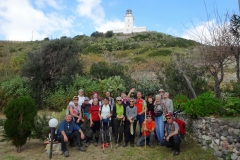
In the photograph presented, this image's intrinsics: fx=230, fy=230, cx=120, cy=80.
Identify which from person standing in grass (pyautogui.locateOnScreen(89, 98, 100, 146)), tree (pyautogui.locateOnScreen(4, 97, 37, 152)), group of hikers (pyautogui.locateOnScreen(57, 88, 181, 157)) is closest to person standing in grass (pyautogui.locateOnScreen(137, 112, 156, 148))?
group of hikers (pyautogui.locateOnScreen(57, 88, 181, 157))

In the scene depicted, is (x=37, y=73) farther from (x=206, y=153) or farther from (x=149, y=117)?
(x=206, y=153)

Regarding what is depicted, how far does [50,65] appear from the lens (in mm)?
13680

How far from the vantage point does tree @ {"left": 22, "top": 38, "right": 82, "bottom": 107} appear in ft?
43.9

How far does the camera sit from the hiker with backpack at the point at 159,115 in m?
7.30

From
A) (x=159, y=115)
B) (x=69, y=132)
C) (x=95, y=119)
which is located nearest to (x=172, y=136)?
(x=159, y=115)

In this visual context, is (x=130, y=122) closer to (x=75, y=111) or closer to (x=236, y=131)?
(x=75, y=111)

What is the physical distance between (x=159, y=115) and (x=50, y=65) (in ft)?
28.1

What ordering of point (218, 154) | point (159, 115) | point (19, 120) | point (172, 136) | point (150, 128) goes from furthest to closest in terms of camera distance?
point (159, 115)
point (150, 128)
point (19, 120)
point (172, 136)
point (218, 154)

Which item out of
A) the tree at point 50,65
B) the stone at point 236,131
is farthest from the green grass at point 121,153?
the tree at point 50,65

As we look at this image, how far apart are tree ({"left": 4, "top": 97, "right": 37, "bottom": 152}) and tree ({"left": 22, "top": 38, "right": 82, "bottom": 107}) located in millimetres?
6841

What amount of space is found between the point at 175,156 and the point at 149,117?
1348 mm

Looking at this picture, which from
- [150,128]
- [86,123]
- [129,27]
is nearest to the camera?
[150,128]

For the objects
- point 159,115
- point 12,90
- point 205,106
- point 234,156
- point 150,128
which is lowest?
point 234,156

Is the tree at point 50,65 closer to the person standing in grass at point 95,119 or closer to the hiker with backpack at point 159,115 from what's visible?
the person standing in grass at point 95,119
